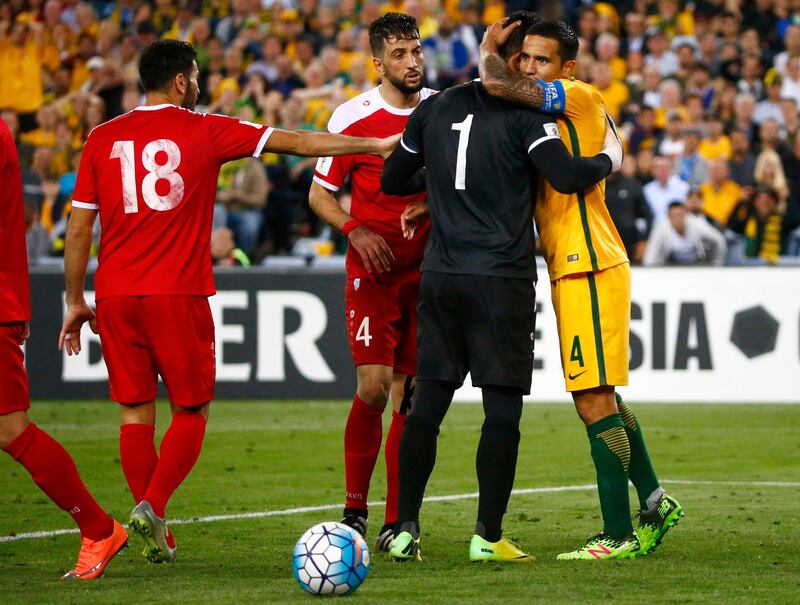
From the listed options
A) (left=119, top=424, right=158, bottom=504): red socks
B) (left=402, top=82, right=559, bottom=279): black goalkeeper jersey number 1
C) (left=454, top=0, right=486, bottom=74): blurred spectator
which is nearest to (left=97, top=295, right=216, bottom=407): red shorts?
(left=119, top=424, right=158, bottom=504): red socks

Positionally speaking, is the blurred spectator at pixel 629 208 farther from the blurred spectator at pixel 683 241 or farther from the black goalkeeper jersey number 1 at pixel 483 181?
the black goalkeeper jersey number 1 at pixel 483 181

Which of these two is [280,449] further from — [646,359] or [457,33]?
[457,33]

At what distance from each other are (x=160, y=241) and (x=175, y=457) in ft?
2.95

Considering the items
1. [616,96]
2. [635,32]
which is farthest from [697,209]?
[635,32]

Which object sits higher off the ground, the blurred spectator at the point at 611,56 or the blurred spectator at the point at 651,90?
the blurred spectator at the point at 611,56

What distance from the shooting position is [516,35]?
6336 mm

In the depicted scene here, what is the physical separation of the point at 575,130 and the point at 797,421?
739 cm

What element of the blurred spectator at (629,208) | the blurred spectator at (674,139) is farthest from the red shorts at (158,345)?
the blurred spectator at (674,139)

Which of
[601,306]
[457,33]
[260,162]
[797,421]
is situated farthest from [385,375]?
[457,33]

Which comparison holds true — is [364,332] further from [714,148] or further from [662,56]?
[662,56]

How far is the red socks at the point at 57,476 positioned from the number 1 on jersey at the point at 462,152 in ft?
6.41

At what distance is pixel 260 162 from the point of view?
17.2 m

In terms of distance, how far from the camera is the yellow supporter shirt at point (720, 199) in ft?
56.5

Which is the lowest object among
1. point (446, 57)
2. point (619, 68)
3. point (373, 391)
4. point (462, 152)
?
point (373, 391)
